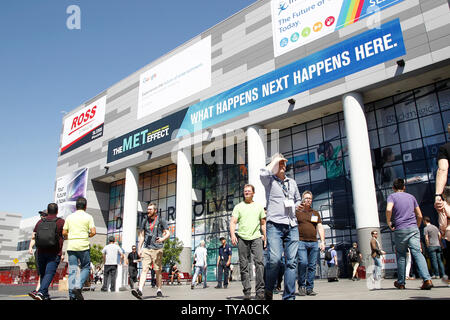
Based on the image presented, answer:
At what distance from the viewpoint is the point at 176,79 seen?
1009 inches

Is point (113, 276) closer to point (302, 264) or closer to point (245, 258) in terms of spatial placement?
point (245, 258)

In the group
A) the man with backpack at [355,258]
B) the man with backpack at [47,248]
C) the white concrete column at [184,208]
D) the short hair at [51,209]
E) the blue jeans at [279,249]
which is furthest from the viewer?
the white concrete column at [184,208]

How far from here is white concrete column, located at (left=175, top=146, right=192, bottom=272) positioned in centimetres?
2220

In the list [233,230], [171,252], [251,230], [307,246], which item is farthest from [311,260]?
[171,252]

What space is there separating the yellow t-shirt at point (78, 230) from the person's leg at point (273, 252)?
3.41 metres

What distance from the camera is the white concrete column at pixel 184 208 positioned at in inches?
874

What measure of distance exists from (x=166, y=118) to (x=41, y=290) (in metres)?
19.9

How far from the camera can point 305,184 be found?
68.5 ft

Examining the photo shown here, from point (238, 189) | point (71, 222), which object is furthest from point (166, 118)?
point (71, 222)

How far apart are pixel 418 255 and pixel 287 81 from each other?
1424 centimetres

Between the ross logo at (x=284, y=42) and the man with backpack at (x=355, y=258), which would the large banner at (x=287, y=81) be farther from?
the man with backpack at (x=355, y=258)

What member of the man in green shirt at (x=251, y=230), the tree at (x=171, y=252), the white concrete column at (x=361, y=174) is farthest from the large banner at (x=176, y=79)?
the man in green shirt at (x=251, y=230)

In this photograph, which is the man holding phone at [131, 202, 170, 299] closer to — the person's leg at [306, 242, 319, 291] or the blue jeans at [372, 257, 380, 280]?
the person's leg at [306, 242, 319, 291]

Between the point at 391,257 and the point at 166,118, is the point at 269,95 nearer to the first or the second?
the point at 166,118
